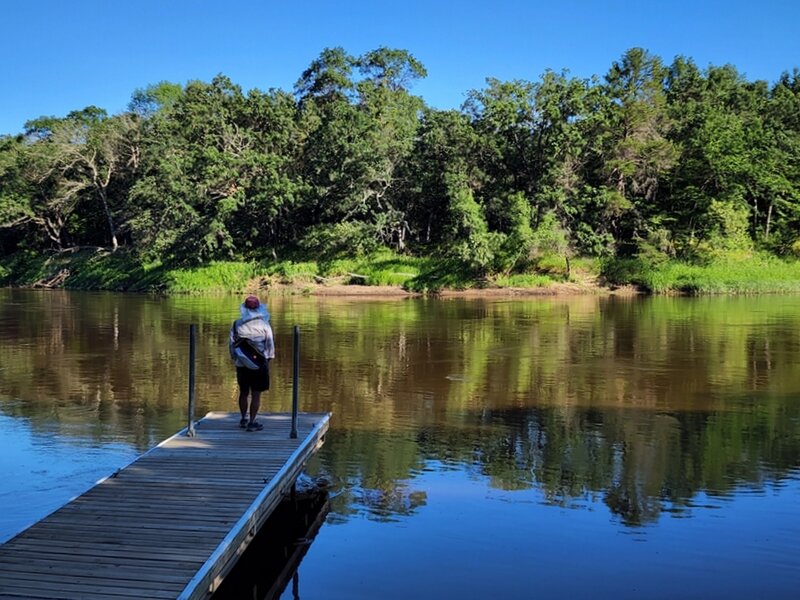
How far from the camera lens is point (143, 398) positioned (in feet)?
46.2

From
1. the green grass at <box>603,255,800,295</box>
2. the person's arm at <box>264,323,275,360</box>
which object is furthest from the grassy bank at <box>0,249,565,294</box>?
the person's arm at <box>264,323,275,360</box>

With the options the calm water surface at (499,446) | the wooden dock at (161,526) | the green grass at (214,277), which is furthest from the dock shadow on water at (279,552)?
the green grass at (214,277)

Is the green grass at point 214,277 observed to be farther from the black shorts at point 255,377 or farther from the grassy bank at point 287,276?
the black shorts at point 255,377

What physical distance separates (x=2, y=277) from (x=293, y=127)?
28.4 meters

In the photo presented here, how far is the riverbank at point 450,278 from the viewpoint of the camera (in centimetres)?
4384

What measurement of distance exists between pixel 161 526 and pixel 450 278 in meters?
40.3

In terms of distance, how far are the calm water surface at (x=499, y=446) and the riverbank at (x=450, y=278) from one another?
20.6 m

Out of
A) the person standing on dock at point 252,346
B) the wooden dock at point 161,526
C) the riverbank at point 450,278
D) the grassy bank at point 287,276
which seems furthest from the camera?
the grassy bank at point 287,276

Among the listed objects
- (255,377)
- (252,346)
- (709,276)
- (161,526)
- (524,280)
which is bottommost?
(161,526)

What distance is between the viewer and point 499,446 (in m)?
10.5

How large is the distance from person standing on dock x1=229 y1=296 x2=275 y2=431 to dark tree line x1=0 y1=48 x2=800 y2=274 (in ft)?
116

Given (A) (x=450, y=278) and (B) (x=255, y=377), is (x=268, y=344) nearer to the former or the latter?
(B) (x=255, y=377)

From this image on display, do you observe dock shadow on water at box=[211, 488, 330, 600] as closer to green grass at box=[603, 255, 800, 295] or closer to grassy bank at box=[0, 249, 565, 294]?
grassy bank at box=[0, 249, 565, 294]

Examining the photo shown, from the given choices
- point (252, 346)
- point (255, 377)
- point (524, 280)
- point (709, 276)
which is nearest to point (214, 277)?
point (524, 280)
